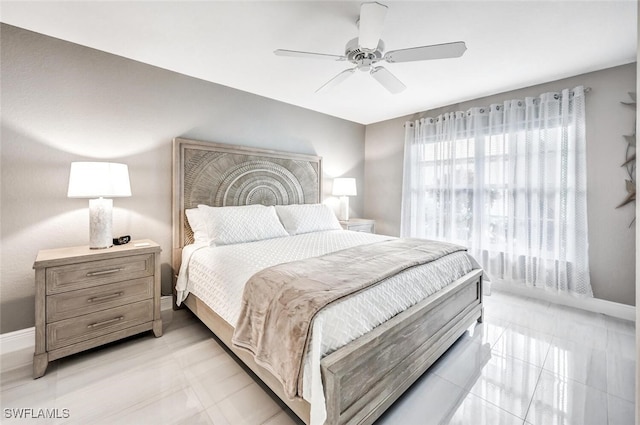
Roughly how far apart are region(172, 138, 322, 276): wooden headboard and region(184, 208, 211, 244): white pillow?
0.07 m

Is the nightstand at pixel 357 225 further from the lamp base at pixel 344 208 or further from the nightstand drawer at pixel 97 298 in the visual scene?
the nightstand drawer at pixel 97 298

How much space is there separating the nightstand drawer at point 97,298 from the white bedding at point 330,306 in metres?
0.37

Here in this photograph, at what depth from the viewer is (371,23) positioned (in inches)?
64.1

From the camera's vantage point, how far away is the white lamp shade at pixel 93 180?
2.00 meters

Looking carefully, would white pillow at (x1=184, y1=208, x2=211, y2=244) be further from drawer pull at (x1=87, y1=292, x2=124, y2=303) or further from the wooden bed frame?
drawer pull at (x1=87, y1=292, x2=124, y2=303)

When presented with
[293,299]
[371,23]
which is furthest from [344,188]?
[293,299]

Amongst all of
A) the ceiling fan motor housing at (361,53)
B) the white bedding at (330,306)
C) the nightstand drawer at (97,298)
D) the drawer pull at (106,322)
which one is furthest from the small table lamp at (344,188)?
the drawer pull at (106,322)

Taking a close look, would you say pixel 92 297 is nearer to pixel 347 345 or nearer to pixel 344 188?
pixel 347 345

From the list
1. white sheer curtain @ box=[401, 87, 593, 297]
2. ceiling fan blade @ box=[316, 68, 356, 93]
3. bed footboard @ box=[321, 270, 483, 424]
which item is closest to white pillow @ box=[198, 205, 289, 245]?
ceiling fan blade @ box=[316, 68, 356, 93]

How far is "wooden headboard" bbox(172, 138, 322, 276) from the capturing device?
2812 mm

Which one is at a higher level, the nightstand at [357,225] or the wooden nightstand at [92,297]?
the nightstand at [357,225]

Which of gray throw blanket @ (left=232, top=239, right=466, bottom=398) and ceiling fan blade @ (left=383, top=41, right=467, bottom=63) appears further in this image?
ceiling fan blade @ (left=383, top=41, right=467, bottom=63)

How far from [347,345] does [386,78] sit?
2043 mm

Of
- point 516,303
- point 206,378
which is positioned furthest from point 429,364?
point 516,303
